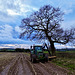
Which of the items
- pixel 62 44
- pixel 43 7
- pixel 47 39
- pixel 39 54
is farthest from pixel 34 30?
pixel 39 54

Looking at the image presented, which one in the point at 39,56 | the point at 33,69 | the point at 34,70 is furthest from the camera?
the point at 39,56

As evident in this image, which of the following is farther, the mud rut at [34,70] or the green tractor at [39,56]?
the green tractor at [39,56]

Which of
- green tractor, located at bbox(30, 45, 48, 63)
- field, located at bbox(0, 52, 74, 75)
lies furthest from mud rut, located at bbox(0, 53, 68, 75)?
green tractor, located at bbox(30, 45, 48, 63)

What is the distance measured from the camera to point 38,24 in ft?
76.5

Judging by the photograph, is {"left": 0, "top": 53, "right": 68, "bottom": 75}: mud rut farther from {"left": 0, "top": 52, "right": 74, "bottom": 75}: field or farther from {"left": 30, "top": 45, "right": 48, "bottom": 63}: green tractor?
{"left": 30, "top": 45, "right": 48, "bottom": 63}: green tractor

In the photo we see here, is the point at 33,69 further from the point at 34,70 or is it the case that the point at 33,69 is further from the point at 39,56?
the point at 39,56

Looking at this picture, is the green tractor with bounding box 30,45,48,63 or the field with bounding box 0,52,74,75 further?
the green tractor with bounding box 30,45,48,63

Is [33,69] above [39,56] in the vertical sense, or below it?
below

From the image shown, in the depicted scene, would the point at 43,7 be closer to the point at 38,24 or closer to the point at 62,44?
the point at 38,24

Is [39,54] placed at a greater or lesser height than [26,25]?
lesser

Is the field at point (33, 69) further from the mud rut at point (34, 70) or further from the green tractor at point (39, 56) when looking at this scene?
the green tractor at point (39, 56)

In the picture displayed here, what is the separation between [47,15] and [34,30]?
4.47 meters

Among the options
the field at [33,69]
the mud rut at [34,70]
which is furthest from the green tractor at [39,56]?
the mud rut at [34,70]

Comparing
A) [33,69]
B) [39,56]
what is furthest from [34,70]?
[39,56]
